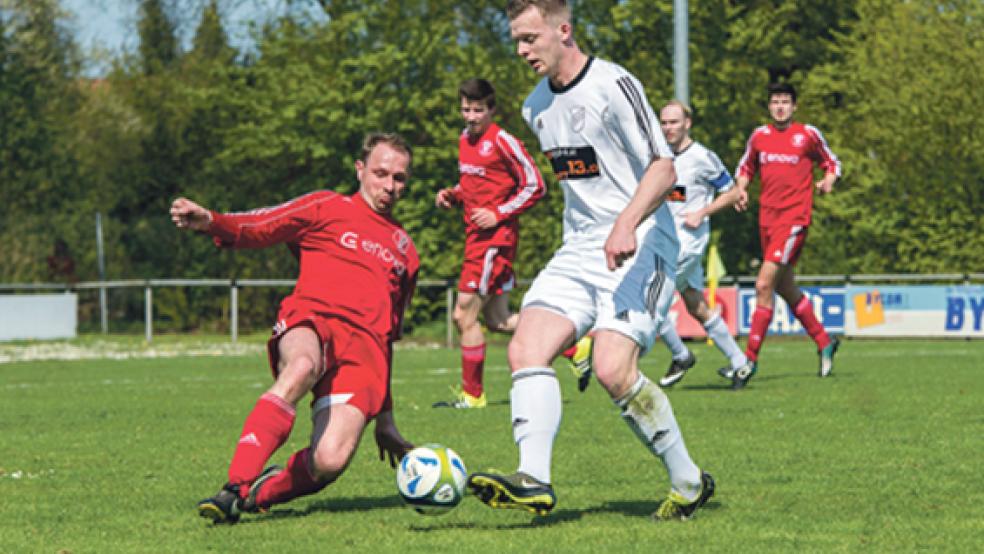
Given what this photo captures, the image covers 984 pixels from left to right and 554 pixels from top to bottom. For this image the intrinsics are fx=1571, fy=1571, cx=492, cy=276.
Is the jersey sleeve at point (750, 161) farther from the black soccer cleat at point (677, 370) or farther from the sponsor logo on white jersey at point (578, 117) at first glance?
the sponsor logo on white jersey at point (578, 117)

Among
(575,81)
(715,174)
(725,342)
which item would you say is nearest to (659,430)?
(575,81)

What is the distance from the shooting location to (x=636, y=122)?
6129 millimetres

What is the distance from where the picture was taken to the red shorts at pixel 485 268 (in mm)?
12141

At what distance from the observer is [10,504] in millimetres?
6660

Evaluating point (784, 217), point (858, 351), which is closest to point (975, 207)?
point (858, 351)

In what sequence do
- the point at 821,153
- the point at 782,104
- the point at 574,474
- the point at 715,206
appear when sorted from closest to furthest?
the point at 574,474 < the point at 715,206 < the point at 782,104 < the point at 821,153

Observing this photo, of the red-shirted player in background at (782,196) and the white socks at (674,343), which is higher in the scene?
the red-shirted player in background at (782,196)

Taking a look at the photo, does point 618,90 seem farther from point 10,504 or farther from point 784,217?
point 784,217

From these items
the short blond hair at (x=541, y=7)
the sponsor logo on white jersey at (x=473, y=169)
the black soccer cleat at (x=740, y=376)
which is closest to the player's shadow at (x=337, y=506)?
the short blond hair at (x=541, y=7)

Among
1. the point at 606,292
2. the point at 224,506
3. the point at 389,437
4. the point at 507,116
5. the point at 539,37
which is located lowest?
the point at 224,506

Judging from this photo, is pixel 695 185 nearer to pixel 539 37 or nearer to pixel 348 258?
pixel 348 258

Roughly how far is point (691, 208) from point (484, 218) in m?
2.37

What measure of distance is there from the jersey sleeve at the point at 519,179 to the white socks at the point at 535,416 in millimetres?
5725

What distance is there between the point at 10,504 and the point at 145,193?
38485 mm
